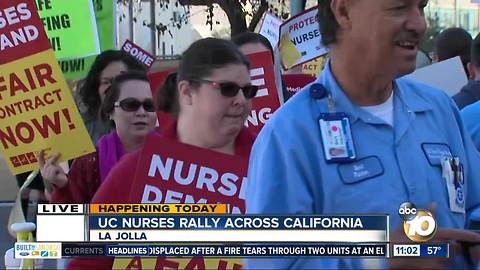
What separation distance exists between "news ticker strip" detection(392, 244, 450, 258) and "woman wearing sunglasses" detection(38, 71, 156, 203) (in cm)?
192

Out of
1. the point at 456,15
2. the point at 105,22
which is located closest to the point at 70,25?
the point at 105,22

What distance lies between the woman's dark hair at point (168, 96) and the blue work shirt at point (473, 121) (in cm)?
118

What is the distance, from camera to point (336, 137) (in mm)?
2027

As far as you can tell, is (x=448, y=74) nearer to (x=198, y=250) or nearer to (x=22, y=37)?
(x=22, y=37)

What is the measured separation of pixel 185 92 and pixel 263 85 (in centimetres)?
188

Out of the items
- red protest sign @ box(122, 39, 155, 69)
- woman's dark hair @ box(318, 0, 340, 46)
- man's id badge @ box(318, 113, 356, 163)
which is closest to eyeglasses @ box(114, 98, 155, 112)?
woman's dark hair @ box(318, 0, 340, 46)

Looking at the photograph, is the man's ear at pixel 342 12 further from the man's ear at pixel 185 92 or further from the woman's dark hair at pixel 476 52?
the woman's dark hair at pixel 476 52

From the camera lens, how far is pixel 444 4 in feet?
64.3

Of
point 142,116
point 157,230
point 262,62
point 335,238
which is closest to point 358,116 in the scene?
point 335,238

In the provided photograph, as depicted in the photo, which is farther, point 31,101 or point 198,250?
point 31,101

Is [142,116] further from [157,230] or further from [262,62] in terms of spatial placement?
[157,230]

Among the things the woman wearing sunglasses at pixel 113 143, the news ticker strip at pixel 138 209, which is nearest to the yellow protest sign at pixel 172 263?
the news ticker strip at pixel 138 209

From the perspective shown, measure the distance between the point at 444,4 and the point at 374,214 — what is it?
1829cm

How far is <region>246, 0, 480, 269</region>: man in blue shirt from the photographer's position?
6.62 feet
